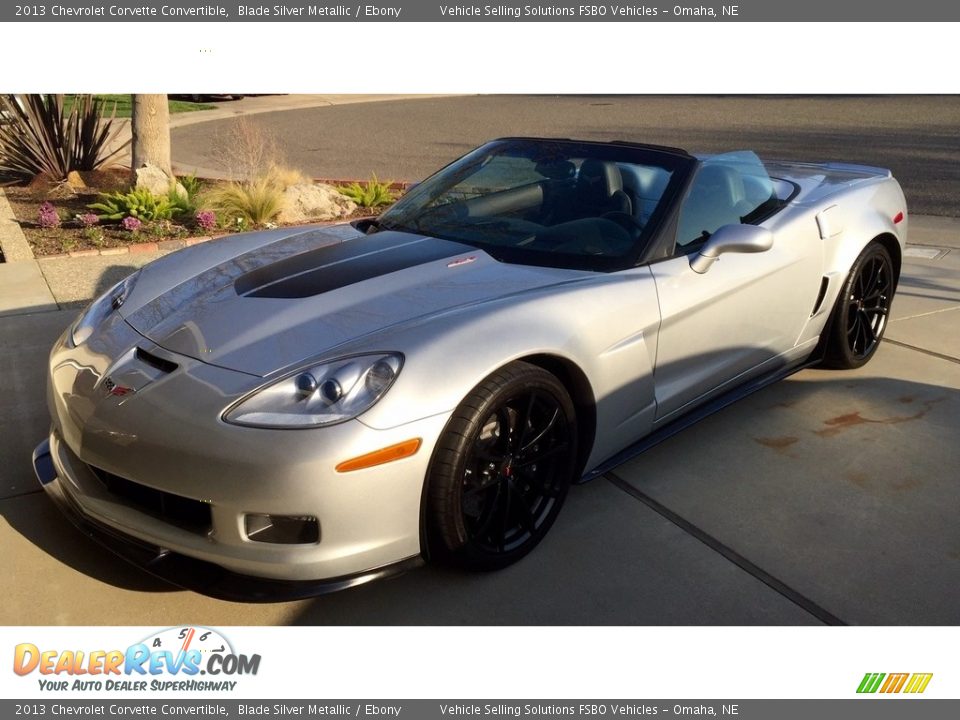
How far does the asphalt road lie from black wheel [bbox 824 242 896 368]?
5319 mm

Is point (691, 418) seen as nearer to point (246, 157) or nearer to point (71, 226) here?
point (71, 226)

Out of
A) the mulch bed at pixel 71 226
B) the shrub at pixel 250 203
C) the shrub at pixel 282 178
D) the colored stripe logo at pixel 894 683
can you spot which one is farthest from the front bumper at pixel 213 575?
the shrub at pixel 282 178

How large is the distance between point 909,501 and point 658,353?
1187mm

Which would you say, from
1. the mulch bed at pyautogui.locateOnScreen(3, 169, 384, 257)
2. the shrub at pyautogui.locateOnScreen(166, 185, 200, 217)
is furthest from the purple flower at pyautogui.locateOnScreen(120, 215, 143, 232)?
the shrub at pyautogui.locateOnScreen(166, 185, 200, 217)

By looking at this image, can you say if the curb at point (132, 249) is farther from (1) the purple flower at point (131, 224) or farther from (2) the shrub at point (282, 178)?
(2) the shrub at point (282, 178)

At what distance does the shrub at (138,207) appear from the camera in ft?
26.7

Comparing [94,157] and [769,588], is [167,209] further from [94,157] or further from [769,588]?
[769,588]

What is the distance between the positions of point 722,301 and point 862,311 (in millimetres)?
1461

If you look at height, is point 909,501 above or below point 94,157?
below

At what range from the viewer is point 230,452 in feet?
8.57

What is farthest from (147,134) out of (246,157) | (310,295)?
(310,295)

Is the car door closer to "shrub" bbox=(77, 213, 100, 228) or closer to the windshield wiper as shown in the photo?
the windshield wiper

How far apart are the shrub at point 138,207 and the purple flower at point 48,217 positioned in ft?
1.12
